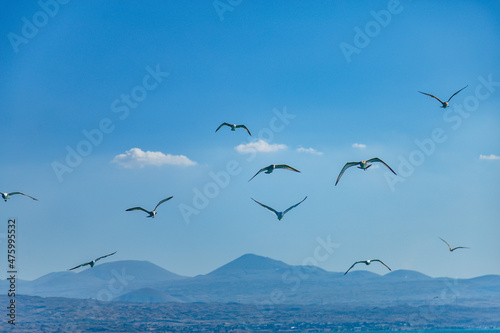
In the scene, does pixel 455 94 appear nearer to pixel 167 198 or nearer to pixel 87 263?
pixel 167 198

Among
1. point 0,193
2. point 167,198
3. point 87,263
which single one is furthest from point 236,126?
point 0,193

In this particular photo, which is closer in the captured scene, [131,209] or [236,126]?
[131,209]

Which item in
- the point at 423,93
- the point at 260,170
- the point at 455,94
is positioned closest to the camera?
the point at 260,170

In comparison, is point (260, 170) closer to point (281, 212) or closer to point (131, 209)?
point (281, 212)

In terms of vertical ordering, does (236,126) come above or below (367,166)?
above

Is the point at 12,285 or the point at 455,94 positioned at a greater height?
the point at 455,94

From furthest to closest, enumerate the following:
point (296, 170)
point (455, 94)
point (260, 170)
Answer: point (455, 94) → point (260, 170) → point (296, 170)

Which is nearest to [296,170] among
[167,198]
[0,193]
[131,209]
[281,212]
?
[281,212]

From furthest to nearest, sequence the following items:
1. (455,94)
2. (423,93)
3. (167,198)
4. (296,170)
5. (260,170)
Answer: (455,94) → (423,93) → (167,198) → (260,170) → (296,170)

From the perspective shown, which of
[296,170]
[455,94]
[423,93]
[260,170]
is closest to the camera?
[296,170]

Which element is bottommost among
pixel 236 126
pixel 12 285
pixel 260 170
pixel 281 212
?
pixel 12 285
